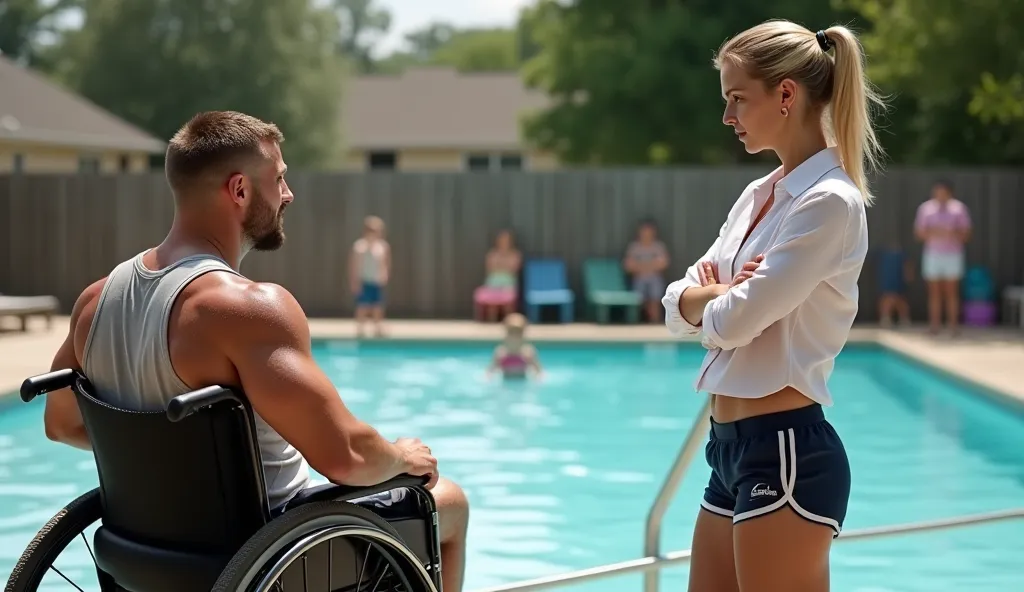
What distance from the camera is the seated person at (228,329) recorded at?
2.29m

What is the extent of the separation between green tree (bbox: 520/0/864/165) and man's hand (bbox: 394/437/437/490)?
59.1 feet

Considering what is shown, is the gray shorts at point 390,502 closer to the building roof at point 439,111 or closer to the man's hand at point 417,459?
the man's hand at point 417,459

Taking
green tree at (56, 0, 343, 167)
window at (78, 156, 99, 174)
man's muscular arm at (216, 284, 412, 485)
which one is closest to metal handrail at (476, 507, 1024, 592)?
man's muscular arm at (216, 284, 412, 485)

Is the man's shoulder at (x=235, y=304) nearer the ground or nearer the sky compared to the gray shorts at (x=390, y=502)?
nearer the sky

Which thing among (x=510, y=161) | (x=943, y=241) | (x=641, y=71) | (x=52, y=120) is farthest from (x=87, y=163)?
(x=943, y=241)

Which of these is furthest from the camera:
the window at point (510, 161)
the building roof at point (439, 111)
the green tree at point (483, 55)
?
the green tree at point (483, 55)

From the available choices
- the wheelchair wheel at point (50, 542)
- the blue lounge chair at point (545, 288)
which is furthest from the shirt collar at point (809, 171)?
the blue lounge chair at point (545, 288)

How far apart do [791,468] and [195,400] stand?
1.05 metres

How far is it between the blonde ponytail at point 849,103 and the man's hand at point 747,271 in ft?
0.79

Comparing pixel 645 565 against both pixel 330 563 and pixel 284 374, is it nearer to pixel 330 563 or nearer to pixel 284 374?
pixel 330 563

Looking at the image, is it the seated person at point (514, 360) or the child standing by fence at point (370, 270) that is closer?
the seated person at point (514, 360)

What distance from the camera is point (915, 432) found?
905 centimetres

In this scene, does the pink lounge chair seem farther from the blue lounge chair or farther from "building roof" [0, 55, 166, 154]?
"building roof" [0, 55, 166, 154]

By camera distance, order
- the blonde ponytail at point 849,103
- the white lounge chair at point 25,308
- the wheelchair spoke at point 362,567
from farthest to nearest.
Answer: the white lounge chair at point 25,308 → the wheelchair spoke at point 362,567 → the blonde ponytail at point 849,103
